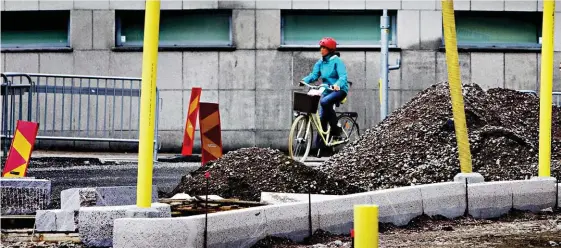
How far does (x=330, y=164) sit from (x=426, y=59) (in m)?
11.1

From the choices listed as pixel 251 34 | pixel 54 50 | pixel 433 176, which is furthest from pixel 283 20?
pixel 433 176

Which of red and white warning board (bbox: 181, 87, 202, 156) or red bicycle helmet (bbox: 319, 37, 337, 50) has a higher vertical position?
red bicycle helmet (bbox: 319, 37, 337, 50)

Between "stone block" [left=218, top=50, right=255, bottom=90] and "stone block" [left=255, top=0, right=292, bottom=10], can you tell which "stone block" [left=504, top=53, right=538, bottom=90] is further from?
"stone block" [left=218, top=50, right=255, bottom=90]

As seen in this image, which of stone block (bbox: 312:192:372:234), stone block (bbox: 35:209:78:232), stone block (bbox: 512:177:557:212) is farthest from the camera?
stone block (bbox: 512:177:557:212)

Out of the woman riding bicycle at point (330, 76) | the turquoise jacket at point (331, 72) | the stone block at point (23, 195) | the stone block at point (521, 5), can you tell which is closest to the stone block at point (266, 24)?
the stone block at point (521, 5)

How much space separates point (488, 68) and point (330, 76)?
25.0 ft

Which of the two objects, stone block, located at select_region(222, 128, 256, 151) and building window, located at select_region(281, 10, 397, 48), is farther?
building window, located at select_region(281, 10, 397, 48)

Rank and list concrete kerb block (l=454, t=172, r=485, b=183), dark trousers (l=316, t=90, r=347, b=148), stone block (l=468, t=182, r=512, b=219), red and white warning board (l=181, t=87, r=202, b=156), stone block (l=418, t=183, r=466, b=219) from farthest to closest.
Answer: red and white warning board (l=181, t=87, r=202, b=156) < dark trousers (l=316, t=90, r=347, b=148) < concrete kerb block (l=454, t=172, r=485, b=183) < stone block (l=468, t=182, r=512, b=219) < stone block (l=418, t=183, r=466, b=219)

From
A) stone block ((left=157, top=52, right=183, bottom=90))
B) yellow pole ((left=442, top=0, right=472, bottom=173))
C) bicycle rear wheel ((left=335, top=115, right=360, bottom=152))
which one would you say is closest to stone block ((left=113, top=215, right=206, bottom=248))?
yellow pole ((left=442, top=0, right=472, bottom=173))

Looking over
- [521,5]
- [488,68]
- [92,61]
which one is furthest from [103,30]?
[521,5]

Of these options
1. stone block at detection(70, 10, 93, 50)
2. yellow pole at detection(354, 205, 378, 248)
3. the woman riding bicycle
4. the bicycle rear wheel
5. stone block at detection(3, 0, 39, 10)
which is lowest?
yellow pole at detection(354, 205, 378, 248)

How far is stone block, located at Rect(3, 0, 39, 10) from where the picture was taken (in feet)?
80.3

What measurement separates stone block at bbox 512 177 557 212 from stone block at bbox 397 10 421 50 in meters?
13.5

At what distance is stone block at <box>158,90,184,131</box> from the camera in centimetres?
2419
